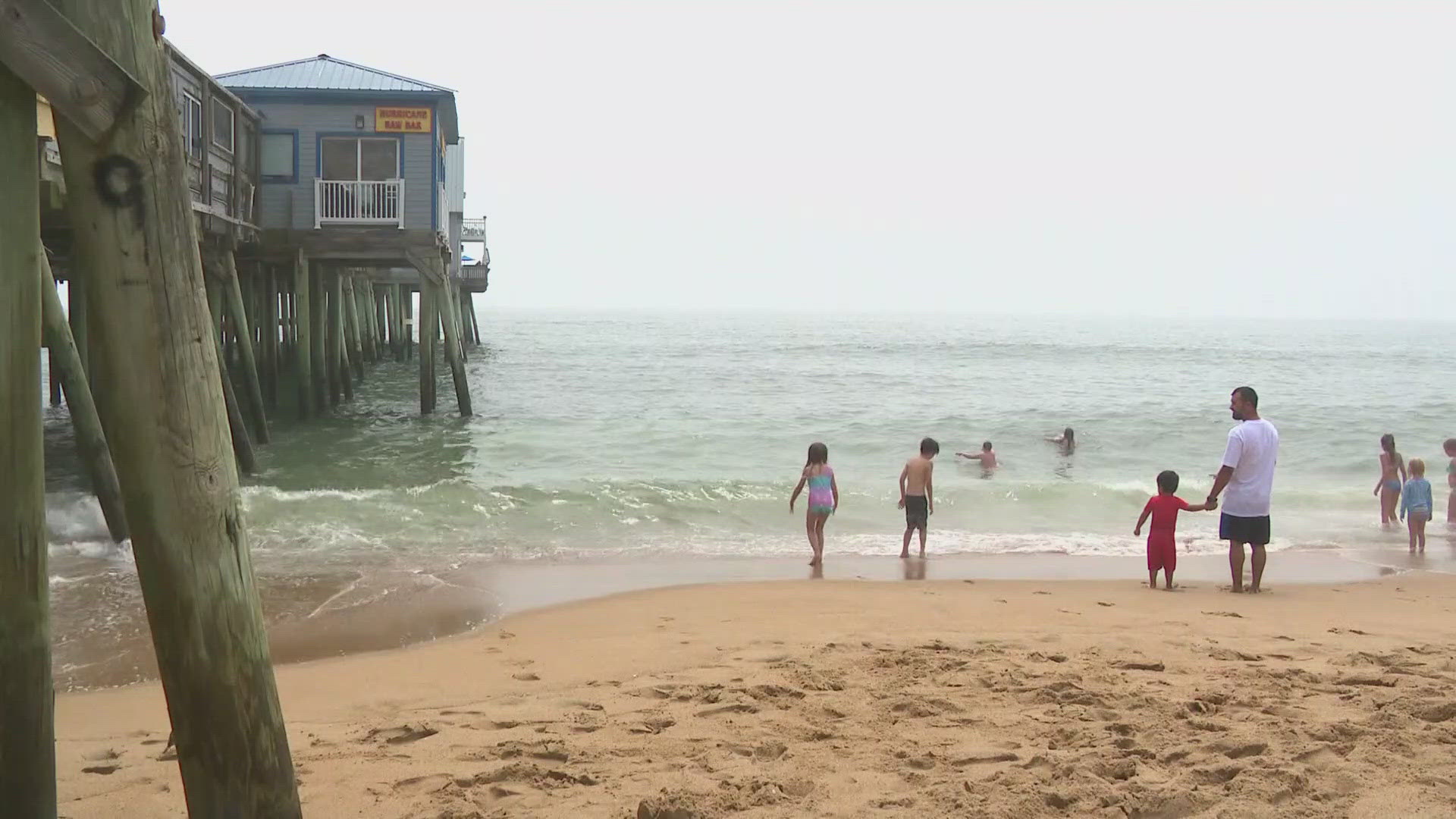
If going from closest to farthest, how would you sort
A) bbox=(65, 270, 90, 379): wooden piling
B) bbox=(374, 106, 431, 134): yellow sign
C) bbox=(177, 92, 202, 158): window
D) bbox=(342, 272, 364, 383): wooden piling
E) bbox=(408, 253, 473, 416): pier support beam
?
bbox=(65, 270, 90, 379): wooden piling, bbox=(177, 92, 202, 158): window, bbox=(374, 106, 431, 134): yellow sign, bbox=(408, 253, 473, 416): pier support beam, bbox=(342, 272, 364, 383): wooden piling

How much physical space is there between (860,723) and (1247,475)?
464cm

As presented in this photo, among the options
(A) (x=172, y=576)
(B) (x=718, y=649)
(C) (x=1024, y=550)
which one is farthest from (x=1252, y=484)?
(A) (x=172, y=576)

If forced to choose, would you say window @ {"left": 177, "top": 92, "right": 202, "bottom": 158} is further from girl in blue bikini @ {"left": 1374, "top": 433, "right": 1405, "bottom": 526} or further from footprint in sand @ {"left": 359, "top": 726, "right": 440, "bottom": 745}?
girl in blue bikini @ {"left": 1374, "top": 433, "right": 1405, "bottom": 526}

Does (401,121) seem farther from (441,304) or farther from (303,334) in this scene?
(303,334)

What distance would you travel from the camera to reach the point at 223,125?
16.6m

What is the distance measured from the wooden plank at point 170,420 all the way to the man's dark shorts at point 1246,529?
A: 22.2ft

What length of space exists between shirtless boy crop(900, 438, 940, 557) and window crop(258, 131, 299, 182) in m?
12.0

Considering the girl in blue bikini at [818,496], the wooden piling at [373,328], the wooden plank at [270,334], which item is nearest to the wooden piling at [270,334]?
the wooden plank at [270,334]

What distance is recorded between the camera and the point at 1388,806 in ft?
10.7

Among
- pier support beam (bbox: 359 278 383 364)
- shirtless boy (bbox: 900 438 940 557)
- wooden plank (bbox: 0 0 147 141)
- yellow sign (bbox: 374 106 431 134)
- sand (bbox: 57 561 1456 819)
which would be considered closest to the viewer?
wooden plank (bbox: 0 0 147 141)

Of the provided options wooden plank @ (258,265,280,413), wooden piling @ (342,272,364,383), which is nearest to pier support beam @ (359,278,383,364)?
wooden piling @ (342,272,364,383)

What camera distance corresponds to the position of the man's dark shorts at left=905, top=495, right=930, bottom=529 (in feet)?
32.7

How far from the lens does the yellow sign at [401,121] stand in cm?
1792

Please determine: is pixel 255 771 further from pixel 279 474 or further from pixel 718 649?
pixel 279 474
